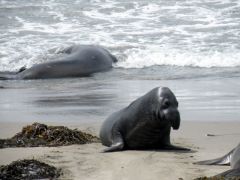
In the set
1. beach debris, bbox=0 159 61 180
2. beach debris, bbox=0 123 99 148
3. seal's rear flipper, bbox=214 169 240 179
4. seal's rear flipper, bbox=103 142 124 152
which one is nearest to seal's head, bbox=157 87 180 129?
seal's rear flipper, bbox=103 142 124 152

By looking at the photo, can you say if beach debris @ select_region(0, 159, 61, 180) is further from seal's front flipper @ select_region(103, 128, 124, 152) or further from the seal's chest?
the seal's chest

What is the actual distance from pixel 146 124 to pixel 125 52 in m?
8.52

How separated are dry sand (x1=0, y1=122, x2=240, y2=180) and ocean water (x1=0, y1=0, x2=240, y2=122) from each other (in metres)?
0.71

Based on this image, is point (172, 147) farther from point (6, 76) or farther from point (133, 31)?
point (133, 31)

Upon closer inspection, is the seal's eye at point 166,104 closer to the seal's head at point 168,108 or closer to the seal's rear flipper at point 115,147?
the seal's head at point 168,108

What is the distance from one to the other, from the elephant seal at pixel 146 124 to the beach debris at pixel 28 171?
1092 mm

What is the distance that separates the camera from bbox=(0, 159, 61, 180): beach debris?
5.12 m

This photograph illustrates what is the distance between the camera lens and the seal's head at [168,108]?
19.8ft

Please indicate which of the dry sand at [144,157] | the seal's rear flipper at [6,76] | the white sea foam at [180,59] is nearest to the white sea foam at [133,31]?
the white sea foam at [180,59]

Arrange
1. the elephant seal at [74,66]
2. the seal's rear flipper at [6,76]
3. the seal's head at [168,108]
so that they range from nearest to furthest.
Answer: the seal's head at [168,108] → the seal's rear flipper at [6,76] → the elephant seal at [74,66]

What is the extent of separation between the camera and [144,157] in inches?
231

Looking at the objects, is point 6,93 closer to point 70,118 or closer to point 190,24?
point 70,118

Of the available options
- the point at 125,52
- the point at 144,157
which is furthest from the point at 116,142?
the point at 125,52

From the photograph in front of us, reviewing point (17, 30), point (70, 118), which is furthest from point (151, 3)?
point (70, 118)
